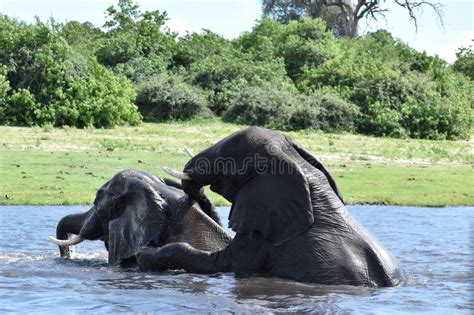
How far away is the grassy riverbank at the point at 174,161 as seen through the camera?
1908 cm

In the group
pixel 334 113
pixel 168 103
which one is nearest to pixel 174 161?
pixel 168 103

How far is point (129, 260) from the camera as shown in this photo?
9742mm

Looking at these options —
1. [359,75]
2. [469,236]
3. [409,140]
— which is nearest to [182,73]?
[359,75]

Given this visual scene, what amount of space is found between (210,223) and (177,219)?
332 millimetres

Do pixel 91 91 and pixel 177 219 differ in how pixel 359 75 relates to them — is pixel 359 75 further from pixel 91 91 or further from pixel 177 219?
pixel 177 219

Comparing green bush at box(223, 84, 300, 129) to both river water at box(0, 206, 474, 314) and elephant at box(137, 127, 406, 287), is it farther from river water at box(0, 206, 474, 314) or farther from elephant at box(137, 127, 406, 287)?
elephant at box(137, 127, 406, 287)

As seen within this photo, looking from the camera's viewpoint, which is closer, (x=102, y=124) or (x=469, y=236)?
(x=469, y=236)

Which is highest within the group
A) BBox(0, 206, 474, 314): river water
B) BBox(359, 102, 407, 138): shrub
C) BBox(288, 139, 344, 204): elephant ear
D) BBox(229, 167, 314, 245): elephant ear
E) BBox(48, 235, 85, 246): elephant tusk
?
BBox(359, 102, 407, 138): shrub

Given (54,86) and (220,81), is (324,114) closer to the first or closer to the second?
(220,81)

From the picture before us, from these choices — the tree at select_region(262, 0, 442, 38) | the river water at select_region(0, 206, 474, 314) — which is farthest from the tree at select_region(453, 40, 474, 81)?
the river water at select_region(0, 206, 474, 314)

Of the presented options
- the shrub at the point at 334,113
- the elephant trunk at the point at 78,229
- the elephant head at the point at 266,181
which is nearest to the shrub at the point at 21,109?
the shrub at the point at 334,113

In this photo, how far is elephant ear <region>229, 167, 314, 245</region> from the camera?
8.46 m

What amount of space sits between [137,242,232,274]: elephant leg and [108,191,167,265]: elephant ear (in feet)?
0.80

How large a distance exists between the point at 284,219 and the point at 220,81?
26202 mm
